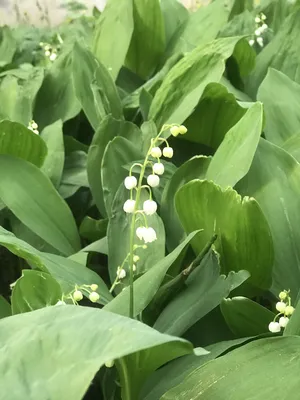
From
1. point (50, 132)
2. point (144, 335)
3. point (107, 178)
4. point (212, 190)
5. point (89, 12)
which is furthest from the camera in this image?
point (89, 12)

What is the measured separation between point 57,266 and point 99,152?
17cm

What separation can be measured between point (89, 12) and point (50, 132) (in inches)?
39.7

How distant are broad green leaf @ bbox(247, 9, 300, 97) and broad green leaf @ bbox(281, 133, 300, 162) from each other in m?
0.15

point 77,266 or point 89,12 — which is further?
point 89,12

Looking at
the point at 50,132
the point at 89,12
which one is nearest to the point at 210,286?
the point at 50,132

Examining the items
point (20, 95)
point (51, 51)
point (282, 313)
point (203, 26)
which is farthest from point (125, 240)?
point (51, 51)

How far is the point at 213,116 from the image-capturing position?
1.79ft

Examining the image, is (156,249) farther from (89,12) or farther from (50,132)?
(89,12)

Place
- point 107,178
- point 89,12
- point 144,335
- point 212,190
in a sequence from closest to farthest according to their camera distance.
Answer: point 144,335 → point 212,190 → point 107,178 → point 89,12

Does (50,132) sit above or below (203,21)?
below

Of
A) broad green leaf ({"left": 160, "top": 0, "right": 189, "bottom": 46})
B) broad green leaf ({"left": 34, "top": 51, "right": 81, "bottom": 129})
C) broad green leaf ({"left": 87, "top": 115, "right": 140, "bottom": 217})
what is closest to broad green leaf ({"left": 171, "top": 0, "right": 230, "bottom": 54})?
broad green leaf ({"left": 160, "top": 0, "right": 189, "bottom": 46})

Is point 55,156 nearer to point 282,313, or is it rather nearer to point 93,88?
point 93,88

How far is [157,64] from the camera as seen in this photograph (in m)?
0.78

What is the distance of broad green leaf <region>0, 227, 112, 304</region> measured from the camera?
352 millimetres
